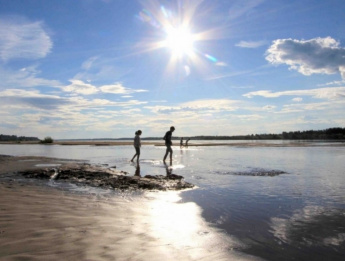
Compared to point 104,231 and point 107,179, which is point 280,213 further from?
point 107,179

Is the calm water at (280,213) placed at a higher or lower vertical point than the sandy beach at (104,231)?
lower

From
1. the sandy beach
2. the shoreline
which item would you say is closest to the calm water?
the sandy beach

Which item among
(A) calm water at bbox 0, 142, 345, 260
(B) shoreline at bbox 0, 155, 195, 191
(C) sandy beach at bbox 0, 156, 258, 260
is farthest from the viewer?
(B) shoreline at bbox 0, 155, 195, 191

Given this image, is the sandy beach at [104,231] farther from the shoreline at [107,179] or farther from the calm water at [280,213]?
the shoreline at [107,179]

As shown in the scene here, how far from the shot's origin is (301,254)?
4.68m

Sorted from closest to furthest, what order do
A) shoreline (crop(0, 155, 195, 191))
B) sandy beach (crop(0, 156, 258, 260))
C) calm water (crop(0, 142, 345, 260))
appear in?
1. sandy beach (crop(0, 156, 258, 260))
2. calm water (crop(0, 142, 345, 260))
3. shoreline (crop(0, 155, 195, 191))

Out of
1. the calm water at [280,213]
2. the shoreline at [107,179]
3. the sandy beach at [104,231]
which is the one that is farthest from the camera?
the shoreline at [107,179]

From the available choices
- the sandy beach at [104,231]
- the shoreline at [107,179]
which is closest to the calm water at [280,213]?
the sandy beach at [104,231]

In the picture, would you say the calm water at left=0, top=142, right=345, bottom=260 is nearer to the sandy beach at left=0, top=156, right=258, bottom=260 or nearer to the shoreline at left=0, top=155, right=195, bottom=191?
the sandy beach at left=0, top=156, right=258, bottom=260

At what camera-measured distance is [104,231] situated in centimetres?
540

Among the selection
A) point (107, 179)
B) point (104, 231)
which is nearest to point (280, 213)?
point (104, 231)

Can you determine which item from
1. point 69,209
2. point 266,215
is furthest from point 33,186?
point 266,215

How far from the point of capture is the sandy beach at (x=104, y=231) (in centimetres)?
442

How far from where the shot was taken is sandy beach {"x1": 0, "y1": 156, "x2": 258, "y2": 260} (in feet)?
14.5
